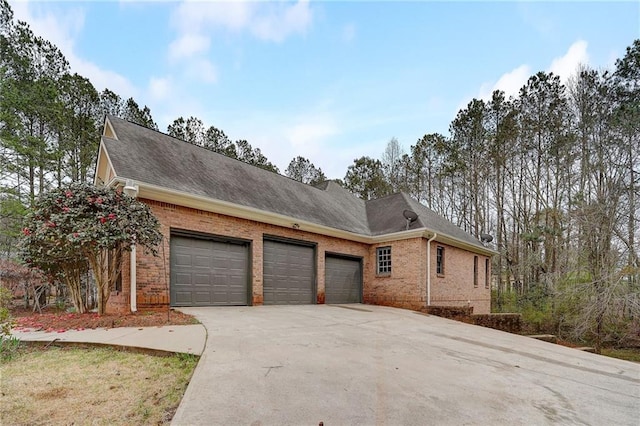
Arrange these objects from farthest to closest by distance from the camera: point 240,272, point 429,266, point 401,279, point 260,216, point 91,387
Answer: point 401,279
point 429,266
point 260,216
point 240,272
point 91,387

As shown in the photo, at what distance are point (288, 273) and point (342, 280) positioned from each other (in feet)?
9.35

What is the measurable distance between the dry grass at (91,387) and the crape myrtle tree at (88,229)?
2.34m

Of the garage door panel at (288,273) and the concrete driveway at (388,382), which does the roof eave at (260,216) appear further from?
the concrete driveway at (388,382)

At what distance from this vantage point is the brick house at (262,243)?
27.0 feet

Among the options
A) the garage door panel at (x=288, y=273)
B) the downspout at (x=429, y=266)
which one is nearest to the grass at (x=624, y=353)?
the downspout at (x=429, y=266)

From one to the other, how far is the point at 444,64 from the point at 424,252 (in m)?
6.61

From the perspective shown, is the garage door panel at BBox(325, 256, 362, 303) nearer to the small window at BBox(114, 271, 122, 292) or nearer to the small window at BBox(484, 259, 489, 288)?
the small window at BBox(114, 271, 122, 292)

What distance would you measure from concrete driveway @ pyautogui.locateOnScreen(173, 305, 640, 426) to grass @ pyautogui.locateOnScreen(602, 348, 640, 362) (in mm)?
6653

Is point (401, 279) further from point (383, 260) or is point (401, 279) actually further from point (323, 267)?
point (323, 267)

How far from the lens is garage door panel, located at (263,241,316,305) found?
10.6 metres

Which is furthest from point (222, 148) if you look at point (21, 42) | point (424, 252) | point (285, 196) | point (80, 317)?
point (80, 317)

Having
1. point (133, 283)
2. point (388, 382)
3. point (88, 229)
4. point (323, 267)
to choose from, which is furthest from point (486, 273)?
point (88, 229)

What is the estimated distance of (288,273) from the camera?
36.9 ft

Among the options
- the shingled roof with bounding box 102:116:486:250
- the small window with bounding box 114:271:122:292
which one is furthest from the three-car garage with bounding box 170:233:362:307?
the shingled roof with bounding box 102:116:486:250
